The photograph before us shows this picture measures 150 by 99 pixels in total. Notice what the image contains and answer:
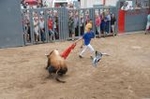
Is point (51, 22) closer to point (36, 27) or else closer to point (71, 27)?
point (36, 27)

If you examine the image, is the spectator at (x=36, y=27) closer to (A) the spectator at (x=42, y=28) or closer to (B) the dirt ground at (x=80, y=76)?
(A) the spectator at (x=42, y=28)

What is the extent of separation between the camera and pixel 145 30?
2206 cm

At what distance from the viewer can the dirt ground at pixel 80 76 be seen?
9703 millimetres

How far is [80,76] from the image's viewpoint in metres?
11.4

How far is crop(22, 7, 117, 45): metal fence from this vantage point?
17.8m

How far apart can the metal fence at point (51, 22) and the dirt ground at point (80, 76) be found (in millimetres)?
1357

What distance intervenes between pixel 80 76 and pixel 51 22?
7.49 meters

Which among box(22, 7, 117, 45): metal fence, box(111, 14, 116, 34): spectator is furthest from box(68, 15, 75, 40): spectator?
box(111, 14, 116, 34): spectator

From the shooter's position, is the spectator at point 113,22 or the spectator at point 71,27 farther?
the spectator at point 113,22

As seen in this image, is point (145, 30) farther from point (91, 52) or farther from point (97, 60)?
point (97, 60)

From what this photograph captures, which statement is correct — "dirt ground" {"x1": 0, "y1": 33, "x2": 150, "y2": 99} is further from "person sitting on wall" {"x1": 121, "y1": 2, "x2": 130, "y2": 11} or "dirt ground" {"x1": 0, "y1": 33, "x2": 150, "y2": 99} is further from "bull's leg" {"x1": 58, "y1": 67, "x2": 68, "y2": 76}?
"person sitting on wall" {"x1": 121, "y1": 2, "x2": 130, "y2": 11}

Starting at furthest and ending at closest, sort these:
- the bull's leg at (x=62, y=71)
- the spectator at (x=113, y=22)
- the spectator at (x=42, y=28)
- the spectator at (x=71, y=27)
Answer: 1. the spectator at (x=113, y=22)
2. the spectator at (x=71, y=27)
3. the spectator at (x=42, y=28)
4. the bull's leg at (x=62, y=71)

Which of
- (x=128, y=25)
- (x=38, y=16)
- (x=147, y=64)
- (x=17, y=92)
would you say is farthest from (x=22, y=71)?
(x=128, y=25)

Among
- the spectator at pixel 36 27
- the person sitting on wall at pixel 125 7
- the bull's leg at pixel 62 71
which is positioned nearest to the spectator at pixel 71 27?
the spectator at pixel 36 27
